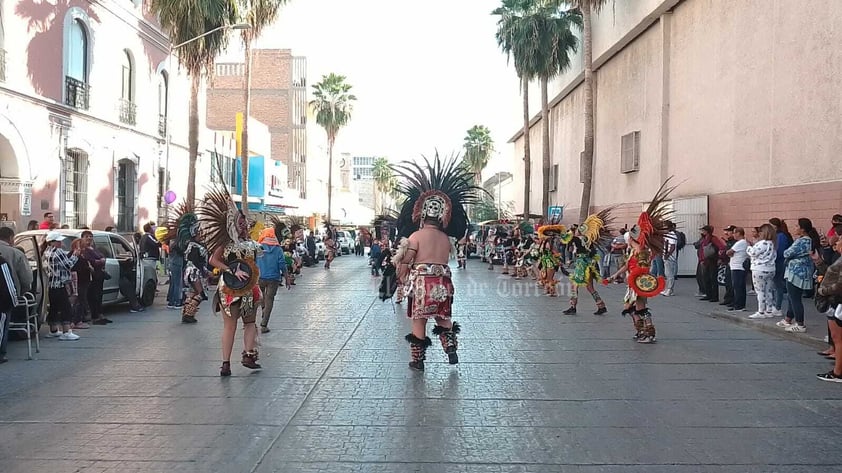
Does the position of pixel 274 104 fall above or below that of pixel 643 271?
above

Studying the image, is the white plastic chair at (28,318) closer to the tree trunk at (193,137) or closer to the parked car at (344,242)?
the tree trunk at (193,137)

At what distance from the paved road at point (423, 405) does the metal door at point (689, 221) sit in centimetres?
1156

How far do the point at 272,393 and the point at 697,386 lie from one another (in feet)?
14.1

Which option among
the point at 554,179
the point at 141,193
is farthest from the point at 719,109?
the point at 554,179

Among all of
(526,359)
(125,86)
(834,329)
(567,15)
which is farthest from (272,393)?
(567,15)

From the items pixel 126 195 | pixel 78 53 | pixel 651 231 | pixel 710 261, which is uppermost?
pixel 78 53

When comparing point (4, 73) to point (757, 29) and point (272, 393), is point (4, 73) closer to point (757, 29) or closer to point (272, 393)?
point (272, 393)

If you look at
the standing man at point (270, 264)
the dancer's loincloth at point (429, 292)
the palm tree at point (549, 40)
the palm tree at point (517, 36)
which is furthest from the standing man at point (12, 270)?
→ the palm tree at point (517, 36)

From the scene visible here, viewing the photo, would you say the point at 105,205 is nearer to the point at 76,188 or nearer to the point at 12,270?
the point at 76,188

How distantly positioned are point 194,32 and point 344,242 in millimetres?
25745

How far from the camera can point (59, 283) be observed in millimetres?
11188

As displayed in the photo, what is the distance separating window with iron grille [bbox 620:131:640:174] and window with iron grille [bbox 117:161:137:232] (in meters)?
18.3

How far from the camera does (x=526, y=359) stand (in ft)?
31.7

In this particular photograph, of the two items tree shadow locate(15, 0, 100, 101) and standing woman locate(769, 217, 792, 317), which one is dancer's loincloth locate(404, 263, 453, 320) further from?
tree shadow locate(15, 0, 100, 101)
